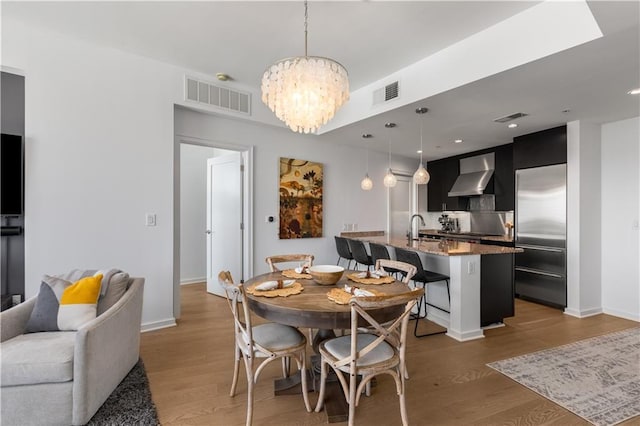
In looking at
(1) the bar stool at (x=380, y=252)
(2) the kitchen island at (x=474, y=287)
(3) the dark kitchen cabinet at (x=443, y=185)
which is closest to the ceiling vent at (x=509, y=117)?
(2) the kitchen island at (x=474, y=287)

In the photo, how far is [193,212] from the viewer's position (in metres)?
5.80

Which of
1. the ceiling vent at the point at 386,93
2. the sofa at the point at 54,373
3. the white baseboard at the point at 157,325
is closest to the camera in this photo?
the sofa at the point at 54,373

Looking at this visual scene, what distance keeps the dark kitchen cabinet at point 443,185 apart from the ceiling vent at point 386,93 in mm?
3297

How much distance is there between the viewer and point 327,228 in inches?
206

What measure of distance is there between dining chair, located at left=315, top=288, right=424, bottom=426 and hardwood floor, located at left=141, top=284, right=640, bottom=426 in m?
0.31

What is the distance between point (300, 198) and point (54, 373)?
11.6ft

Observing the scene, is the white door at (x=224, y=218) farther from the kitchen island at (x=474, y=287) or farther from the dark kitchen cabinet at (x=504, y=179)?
the dark kitchen cabinet at (x=504, y=179)

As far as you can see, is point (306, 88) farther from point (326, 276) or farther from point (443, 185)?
point (443, 185)

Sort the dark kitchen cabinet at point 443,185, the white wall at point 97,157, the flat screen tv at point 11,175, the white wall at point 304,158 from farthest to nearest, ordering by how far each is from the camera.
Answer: the dark kitchen cabinet at point 443,185
the white wall at point 304,158
the white wall at point 97,157
the flat screen tv at point 11,175

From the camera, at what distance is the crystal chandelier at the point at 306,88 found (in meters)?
2.09

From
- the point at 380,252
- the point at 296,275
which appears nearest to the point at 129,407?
the point at 296,275

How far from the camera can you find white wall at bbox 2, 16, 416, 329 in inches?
112

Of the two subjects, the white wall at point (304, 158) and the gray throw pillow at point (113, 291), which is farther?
the white wall at point (304, 158)

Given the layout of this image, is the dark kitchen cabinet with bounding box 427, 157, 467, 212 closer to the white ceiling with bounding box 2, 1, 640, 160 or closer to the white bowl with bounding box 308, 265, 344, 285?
the white ceiling with bounding box 2, 1, 640, 160
